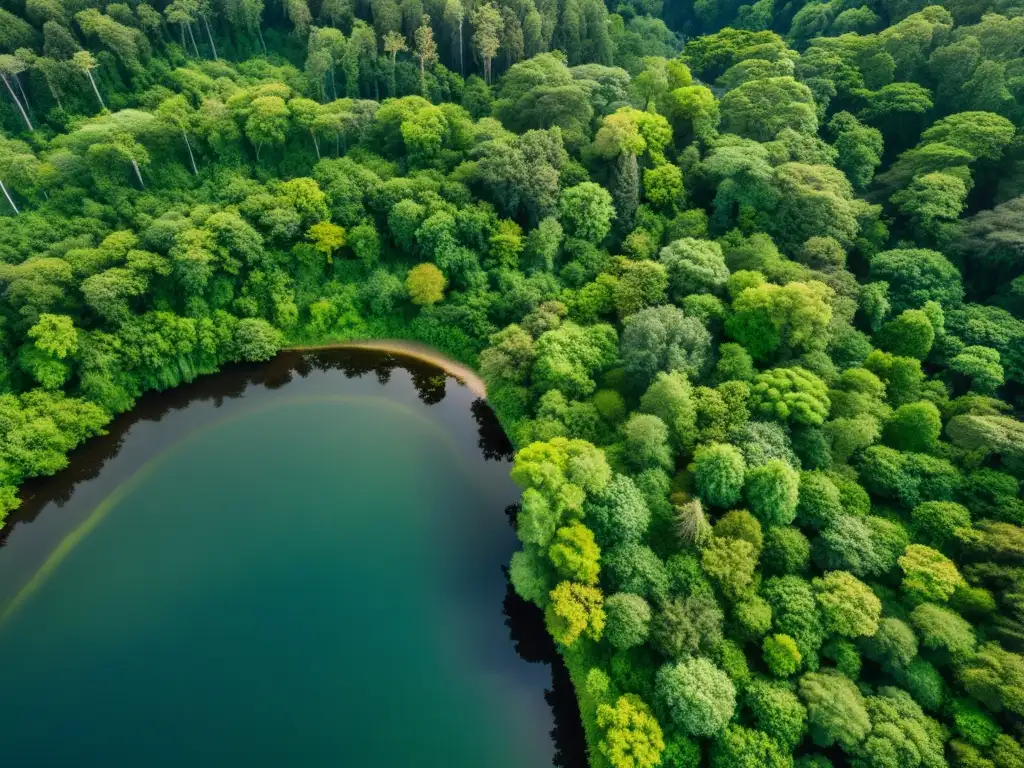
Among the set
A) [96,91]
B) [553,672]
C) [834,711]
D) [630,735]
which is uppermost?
[96,91]

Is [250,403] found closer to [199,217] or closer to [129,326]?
[129,326]

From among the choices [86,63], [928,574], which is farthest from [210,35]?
[928,574]

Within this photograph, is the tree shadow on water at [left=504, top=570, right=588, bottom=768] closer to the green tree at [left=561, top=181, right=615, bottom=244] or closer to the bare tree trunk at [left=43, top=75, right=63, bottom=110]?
the green tree at [left=561, top=181, right=615, bottom=244]

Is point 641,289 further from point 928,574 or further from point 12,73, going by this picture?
point 12,73

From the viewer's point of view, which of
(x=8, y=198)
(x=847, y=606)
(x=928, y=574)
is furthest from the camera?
(x=8, y=198)

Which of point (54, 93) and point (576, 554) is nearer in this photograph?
point (576, 554)

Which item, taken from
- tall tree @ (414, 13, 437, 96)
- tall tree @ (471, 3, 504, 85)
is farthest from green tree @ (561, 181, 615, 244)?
tall tree @ (414, 13, 437, 96)

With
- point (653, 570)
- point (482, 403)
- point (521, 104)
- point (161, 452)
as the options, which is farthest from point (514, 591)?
point (521, 104)

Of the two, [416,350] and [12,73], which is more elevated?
[12,73]
